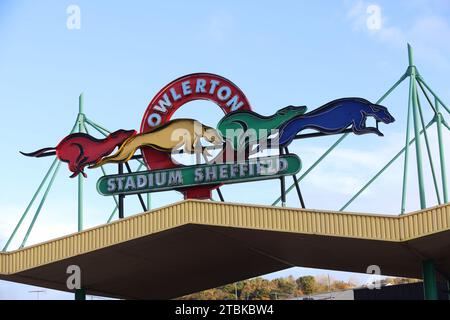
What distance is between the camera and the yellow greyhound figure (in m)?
33.8

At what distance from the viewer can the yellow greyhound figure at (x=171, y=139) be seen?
33.8 meters

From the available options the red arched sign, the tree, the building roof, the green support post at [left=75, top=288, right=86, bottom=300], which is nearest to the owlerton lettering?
the red arched sign

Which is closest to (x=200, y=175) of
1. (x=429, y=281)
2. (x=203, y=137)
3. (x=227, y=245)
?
(x=203, y=137)

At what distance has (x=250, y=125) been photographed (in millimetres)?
33188

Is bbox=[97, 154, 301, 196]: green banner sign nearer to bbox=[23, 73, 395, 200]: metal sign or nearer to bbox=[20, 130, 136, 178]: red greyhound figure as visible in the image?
bbox=[23, 73, 395, 200]: metal sign

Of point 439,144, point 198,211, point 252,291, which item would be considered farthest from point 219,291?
point 198,211

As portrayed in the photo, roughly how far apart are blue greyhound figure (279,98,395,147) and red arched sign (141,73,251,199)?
2.65 meters

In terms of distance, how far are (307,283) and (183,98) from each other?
110639 millimetres

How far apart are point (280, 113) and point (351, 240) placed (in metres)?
9.42

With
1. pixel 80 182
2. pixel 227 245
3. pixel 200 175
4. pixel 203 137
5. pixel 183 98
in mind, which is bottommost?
pixel 227 245

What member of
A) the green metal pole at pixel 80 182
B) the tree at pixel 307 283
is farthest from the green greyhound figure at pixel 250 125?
the tree at pixel 307 283

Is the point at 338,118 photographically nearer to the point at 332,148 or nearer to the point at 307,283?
the point at 332,148

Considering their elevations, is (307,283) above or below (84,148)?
above
